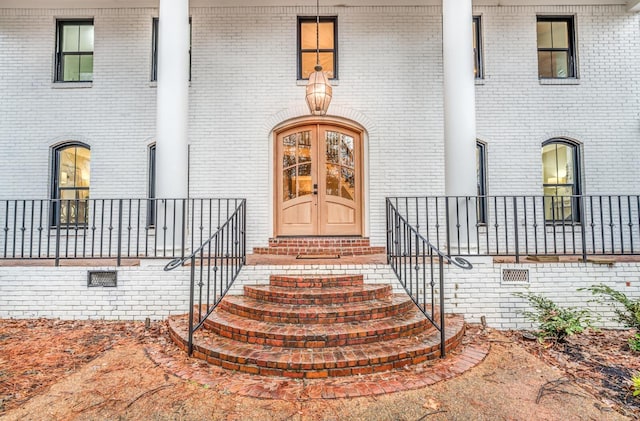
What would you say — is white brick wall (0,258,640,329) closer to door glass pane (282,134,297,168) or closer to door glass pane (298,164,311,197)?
door glass pane (298,164,311,197)

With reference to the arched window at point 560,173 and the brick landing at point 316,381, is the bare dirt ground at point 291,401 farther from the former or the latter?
the arched window at point 560,173

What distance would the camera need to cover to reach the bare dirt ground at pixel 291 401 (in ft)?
8.47

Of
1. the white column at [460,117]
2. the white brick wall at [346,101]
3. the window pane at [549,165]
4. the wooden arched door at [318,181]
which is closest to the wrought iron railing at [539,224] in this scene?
the white brick wall at [346,101]

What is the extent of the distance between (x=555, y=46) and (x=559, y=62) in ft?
1.14

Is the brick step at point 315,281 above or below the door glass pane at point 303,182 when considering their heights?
below

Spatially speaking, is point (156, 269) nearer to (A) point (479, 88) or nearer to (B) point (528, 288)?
A: (B) point (528, 288)

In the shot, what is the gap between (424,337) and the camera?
145 inches

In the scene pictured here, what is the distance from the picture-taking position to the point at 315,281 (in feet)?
14.1

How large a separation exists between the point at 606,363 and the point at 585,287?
1.48 metres

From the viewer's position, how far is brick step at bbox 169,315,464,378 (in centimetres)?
307

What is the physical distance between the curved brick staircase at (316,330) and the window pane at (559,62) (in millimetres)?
6059

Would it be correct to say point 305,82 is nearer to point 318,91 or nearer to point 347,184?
point 318,91

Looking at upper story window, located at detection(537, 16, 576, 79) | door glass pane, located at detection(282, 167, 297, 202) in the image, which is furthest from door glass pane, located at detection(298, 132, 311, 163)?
upper story window, located at detection(537, 16, 576, 79)

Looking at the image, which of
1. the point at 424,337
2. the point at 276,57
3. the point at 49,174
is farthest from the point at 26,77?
the point at 424,337
